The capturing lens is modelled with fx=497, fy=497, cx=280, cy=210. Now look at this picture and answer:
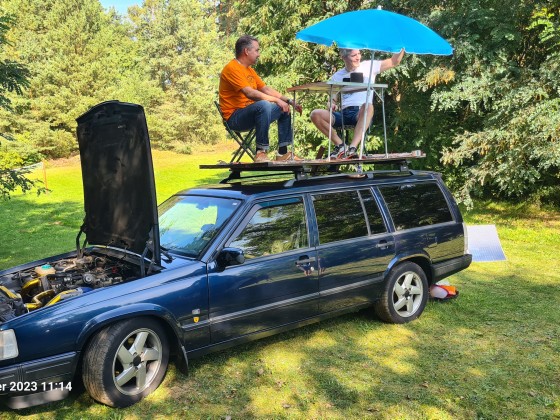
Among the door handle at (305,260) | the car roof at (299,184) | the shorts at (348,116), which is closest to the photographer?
the door handle at (305,260)

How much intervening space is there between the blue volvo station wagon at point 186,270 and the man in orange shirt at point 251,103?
0.71 metres

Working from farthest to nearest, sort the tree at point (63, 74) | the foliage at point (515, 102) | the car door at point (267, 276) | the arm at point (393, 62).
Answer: the tree at point (63, 74)
the foliage at point (515, 102)
the arm at point (393, 62)
the car door at point (267, 276)

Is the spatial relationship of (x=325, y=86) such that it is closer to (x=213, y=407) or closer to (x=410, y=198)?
(x=410, y=198)

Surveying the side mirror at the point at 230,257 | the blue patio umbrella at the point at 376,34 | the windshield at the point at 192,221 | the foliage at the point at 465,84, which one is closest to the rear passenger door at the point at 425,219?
the blue patio umbrella at the point at 376,34

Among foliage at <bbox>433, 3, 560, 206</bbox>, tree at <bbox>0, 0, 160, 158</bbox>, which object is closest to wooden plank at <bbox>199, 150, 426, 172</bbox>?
foliage at <bbox>433, 3, 560, 206</bbox>

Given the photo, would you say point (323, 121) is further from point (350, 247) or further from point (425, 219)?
point (350, 247)

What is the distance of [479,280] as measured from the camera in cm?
742

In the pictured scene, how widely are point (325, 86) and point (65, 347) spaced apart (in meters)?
3.83

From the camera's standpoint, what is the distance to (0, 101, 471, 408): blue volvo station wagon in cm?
350

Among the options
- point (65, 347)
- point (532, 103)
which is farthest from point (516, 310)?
point (532, 103)

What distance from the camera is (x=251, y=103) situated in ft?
18.4

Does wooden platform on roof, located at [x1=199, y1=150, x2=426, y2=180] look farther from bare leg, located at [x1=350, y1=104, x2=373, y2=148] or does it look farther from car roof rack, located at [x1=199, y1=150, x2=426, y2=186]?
bare leg, located at [x1=350, y1=104, x2=373, y2=148]

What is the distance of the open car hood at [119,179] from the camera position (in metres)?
4.05

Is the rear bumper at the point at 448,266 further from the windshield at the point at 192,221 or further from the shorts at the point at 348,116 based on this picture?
the windshield at the point at 192,221
